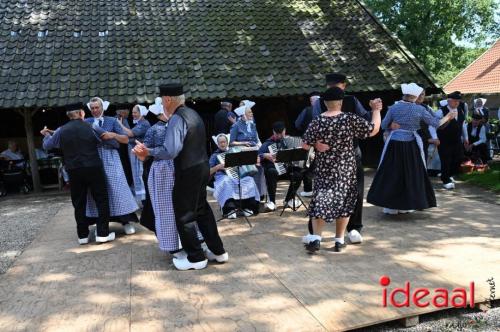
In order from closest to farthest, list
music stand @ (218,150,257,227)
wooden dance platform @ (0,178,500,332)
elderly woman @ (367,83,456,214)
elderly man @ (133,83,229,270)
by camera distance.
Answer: wooden dance platform @ (0,178,500,332)
elderly man @ (133,83,229,270)
elderly woman @ (367,83,456,214)
music stand @ (218,150,257,227)

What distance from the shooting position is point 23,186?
35.9 feet

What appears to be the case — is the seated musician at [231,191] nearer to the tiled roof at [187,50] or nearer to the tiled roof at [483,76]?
the tiled roof at [187,50]

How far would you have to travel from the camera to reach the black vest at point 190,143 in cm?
437

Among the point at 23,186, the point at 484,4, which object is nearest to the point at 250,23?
the point at 23,186

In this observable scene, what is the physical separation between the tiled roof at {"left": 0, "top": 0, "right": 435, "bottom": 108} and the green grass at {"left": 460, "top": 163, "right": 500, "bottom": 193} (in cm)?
286

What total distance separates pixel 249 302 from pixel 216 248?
1.03 m

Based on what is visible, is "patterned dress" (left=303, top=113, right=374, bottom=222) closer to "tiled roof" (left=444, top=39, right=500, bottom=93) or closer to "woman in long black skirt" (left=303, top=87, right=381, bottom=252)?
"woman in long black skirt" (left=303, top=87, right=381, bottom=252)

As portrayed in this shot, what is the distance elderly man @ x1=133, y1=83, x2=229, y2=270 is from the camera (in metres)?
4.30

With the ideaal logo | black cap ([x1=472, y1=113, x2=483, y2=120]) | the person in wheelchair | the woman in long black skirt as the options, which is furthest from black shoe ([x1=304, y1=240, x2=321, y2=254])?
the person in wheelchair

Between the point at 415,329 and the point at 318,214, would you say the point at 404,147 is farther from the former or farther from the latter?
the point at 415,329

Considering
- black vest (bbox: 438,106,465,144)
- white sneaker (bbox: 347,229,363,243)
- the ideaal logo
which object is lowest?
the ideaal logo

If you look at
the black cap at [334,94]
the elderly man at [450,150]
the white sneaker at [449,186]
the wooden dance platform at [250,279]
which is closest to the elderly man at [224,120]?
the wooden dance platform at [250,279]

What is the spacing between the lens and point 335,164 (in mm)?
4816

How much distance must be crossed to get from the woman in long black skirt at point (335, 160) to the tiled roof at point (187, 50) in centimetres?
611
